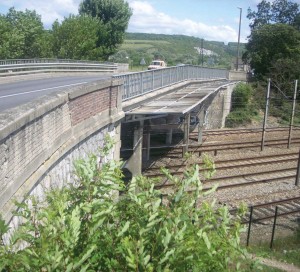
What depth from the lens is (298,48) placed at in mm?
42719

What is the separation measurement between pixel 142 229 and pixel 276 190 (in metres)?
16.1

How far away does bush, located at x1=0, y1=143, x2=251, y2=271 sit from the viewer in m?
2.77

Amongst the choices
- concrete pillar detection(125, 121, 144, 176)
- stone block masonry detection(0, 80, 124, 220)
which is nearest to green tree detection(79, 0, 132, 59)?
concrete pillar detection(125, 121, 144, 176)

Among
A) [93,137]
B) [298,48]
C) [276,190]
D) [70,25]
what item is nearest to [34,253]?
[93,137]

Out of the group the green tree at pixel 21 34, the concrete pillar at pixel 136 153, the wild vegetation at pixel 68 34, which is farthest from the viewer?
the wild vegetation at pixel 68 34

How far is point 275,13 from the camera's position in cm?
5675

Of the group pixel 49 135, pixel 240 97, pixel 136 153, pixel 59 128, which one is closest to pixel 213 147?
pixel 136 153

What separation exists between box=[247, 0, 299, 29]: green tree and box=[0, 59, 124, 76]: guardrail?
79.1 feet

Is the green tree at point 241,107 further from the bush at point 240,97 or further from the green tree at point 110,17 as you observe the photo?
the green tree at point 110,17

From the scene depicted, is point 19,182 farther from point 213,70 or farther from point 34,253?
point 213,70

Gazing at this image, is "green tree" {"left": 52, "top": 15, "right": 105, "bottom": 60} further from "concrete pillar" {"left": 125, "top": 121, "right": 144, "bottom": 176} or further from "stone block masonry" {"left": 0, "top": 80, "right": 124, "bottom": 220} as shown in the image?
"stone block masonry" {"left": 0, "top": 80, "right": 124, "bottom": 220}

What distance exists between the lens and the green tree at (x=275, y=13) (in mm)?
55616

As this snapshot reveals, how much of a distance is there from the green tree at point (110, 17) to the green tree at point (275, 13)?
17.9 metres

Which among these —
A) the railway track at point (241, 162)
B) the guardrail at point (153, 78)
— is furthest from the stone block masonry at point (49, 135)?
the railway track at point (241, 162)
